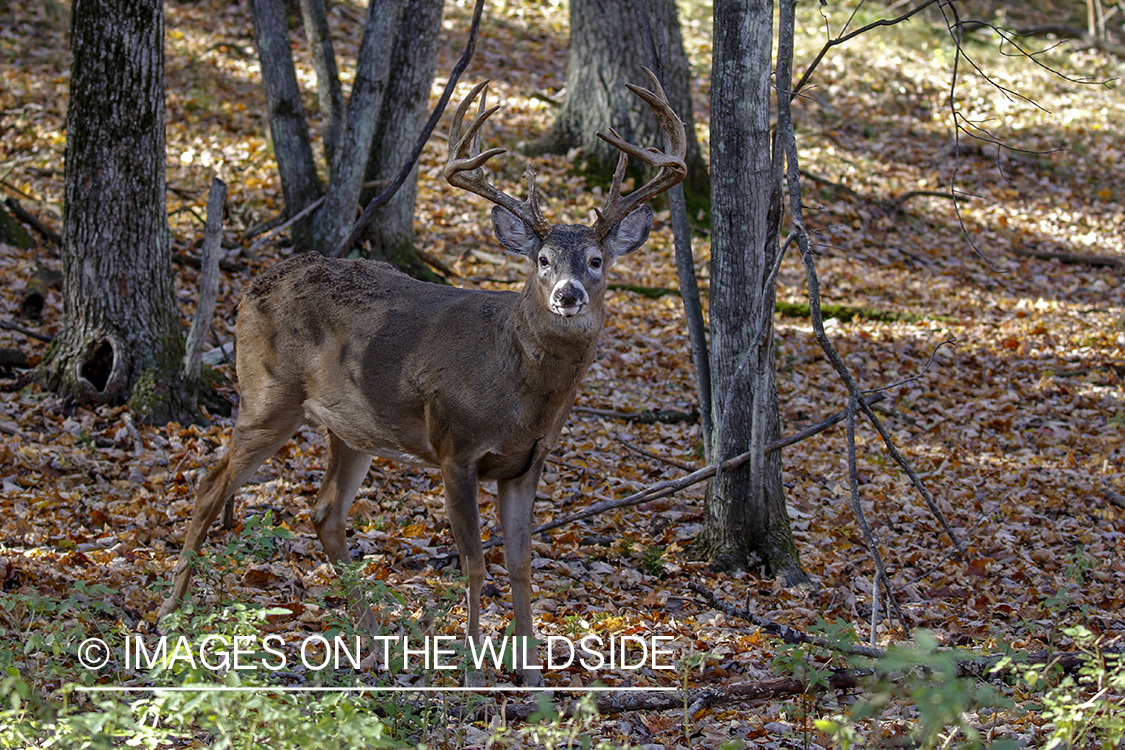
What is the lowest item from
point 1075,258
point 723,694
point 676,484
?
point 723,694

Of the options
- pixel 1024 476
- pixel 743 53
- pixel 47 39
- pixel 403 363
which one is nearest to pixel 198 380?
pixel 403 363

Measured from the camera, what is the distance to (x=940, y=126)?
17203 millimetres

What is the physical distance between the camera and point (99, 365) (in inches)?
306

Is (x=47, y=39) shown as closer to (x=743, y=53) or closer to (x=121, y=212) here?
(x=121, y=212)

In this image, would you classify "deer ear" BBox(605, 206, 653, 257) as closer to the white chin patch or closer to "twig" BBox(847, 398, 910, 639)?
the white chin patch

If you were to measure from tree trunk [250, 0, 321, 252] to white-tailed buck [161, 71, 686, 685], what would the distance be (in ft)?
15.8

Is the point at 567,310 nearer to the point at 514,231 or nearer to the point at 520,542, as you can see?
the point at 514,231

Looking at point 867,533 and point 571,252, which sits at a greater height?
point 571,252

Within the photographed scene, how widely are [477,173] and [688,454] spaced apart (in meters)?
3.61

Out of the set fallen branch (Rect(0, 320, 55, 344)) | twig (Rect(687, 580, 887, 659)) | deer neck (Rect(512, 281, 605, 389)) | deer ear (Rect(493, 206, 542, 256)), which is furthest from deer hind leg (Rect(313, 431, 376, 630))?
fallen branch (Rect(0, 320, 55, 344))

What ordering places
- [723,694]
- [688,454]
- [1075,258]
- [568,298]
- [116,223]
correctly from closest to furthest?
[723,694] → [568,298] → [116,223] → [688,454] → [1075,258]

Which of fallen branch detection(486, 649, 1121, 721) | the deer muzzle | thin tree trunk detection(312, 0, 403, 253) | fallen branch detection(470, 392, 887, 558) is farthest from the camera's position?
thin tree trunk detection(312, 0, 403, 253)

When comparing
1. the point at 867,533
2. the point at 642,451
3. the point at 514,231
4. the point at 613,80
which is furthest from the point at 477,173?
the point at 613,80

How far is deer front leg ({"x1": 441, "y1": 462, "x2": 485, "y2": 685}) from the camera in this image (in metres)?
5.25
